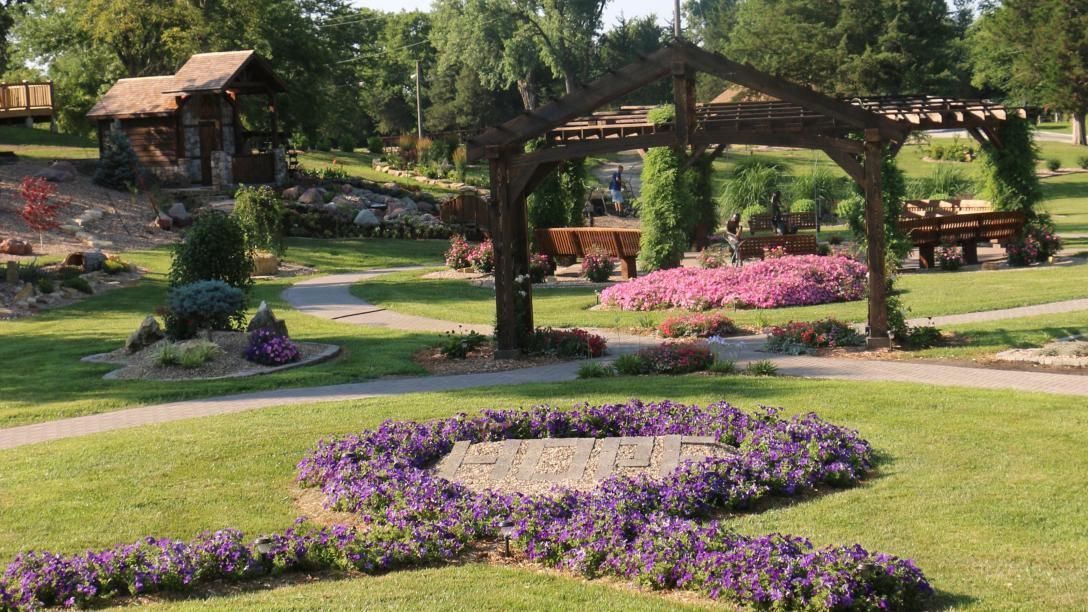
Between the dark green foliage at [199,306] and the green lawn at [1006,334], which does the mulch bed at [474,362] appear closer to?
the dark green foliage at [199,306]

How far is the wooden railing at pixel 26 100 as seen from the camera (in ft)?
118

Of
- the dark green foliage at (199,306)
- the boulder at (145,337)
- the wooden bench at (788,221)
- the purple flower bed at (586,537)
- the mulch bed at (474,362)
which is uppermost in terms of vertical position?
the wooden bench at (788,221)

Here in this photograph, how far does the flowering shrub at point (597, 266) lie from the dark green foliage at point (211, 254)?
10.0 m

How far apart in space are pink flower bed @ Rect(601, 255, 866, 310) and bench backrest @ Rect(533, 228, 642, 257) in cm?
451

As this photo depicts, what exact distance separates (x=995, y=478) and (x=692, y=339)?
9.10 m

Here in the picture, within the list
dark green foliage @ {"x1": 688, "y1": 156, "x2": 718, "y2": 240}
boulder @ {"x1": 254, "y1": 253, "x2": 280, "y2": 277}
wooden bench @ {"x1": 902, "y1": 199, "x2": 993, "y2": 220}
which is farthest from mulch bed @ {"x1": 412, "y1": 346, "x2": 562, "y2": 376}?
wooden bench @ {"x1": 902, "y1": 199, "x2": 993, "y2": 220}

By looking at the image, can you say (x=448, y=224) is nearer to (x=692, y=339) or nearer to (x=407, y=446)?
(x=692, y=339)

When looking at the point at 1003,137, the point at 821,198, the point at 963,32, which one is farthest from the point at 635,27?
the point at 1003,137

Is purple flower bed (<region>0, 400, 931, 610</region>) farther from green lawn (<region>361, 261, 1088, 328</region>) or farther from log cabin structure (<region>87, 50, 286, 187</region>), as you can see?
log cabin structure (<region>87, 50, 286, 187</region>)

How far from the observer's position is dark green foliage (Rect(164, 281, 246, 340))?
18156 mm

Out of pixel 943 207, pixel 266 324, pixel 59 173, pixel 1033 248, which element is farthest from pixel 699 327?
pixel 59 173

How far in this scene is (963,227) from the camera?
27.3 metres

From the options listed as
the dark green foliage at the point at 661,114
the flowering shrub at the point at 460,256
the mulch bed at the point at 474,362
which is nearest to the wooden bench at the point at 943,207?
the dark green foliage at the point at 661,114

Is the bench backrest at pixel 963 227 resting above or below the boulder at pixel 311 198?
below
